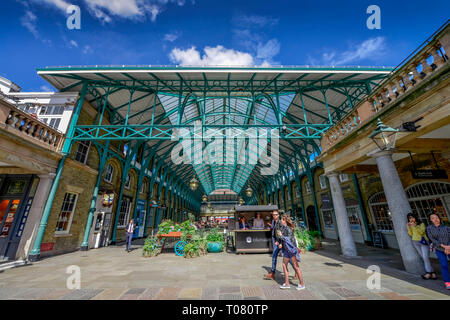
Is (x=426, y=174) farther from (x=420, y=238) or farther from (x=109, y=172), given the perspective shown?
(x=109, y=172)

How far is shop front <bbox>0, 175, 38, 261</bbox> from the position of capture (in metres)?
7.13

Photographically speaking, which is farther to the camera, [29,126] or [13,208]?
[13,208]

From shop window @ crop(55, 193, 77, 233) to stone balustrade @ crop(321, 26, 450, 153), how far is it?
491 inches

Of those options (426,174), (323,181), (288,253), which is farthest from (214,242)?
(323,181)

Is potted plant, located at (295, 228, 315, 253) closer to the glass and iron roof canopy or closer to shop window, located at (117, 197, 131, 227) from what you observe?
the glass and iron roof canopy

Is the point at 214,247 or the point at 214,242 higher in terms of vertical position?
the point at 214,242

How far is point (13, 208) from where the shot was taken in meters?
7.59

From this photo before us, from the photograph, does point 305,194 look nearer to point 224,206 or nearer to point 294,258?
point 294,258

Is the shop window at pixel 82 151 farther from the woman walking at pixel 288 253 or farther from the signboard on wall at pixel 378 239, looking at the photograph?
the signboard on wall at pixel 378 239

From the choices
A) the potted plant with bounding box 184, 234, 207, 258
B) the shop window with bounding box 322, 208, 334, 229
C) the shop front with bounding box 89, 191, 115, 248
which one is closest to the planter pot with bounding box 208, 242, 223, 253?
the potted plant with bounding box 184, 234, 207, 258

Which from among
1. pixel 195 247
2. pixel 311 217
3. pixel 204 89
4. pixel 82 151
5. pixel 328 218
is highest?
pixel 204 89

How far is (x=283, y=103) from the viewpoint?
529 inches

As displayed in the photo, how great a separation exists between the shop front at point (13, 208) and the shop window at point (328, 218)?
18.7 m

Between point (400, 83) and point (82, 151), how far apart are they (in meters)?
13.6
